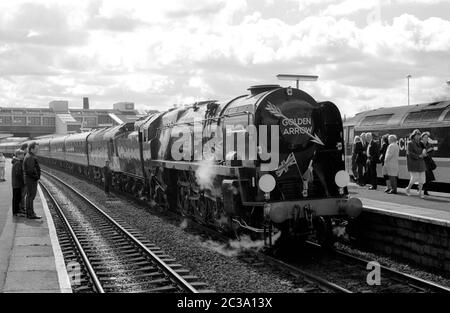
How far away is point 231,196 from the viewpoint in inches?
389

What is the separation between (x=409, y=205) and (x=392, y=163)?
274cm

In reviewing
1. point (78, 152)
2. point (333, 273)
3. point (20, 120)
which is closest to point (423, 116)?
point (333, 273)

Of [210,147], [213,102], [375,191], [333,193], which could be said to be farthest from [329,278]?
[375,191]

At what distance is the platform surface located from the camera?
950 cm

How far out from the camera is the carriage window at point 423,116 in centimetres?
1686

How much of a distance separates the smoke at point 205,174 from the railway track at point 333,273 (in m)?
1.81

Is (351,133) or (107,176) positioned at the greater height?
(351,133)

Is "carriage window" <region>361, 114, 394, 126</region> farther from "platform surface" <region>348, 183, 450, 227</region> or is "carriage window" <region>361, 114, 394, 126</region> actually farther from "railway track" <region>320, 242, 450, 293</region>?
"railway track" <region>320, 242, 450, 293</region>

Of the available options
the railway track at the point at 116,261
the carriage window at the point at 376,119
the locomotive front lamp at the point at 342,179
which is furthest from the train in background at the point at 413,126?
the railway track at the point at 116,261

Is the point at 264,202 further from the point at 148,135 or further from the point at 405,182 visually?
the point at 405,182

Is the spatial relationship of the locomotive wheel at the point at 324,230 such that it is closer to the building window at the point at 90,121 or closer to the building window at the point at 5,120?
the building window at the point at 5,120

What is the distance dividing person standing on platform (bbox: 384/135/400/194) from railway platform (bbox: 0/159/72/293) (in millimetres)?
8573

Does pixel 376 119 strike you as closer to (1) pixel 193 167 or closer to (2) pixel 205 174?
(1) pixel 193 167

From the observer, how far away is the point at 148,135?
1655 centimetres
